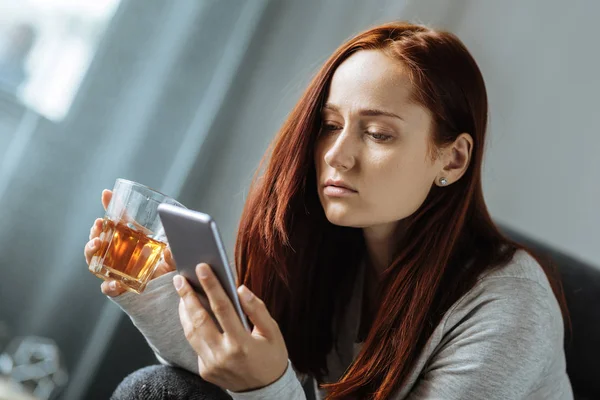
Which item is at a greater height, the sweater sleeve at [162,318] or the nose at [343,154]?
the nose at [343,154]

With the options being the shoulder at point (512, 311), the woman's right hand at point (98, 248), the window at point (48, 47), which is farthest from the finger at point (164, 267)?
the window at point (48, 47)

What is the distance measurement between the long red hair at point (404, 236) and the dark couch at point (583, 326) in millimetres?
165

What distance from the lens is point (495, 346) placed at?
1.09 m

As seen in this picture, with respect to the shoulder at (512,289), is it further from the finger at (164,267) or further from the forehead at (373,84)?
the finger at (164,267)

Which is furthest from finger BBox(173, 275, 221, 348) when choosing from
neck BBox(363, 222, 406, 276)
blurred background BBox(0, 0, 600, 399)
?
blurred background BBox(0, 0, 600, 399)

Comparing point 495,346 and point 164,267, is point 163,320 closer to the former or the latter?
point 164,267

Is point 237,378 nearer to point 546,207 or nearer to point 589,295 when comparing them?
point 589,295

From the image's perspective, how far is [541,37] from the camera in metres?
1.99

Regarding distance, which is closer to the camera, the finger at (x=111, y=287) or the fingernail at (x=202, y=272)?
the fingernail at (x=202, y=272)

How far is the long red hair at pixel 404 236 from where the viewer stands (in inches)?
47.4

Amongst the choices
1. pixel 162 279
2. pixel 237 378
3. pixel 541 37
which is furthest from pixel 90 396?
pixel 541 37

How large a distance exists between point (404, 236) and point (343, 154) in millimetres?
291

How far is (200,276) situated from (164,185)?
1.14m

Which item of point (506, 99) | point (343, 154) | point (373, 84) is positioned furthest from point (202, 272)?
point (506, 99)
